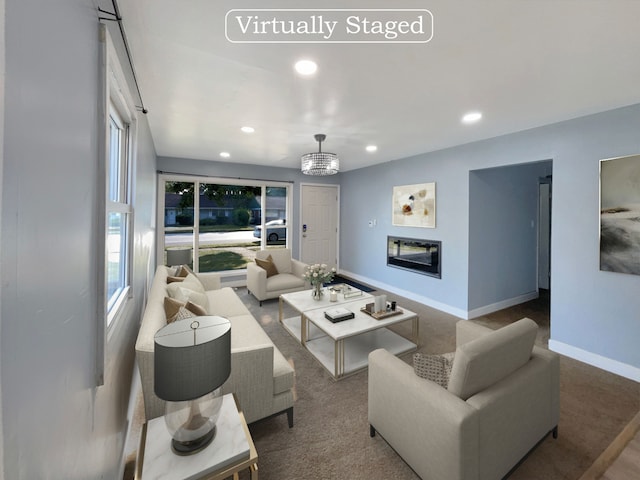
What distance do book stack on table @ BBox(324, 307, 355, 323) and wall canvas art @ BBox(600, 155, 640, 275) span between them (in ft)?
8.10

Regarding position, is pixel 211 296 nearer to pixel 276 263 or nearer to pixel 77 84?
pixel 276 263

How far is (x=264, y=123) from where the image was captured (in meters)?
3.09

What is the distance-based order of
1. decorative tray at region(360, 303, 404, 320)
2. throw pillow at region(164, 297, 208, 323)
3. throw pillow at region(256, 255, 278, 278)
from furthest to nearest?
throw pillow at region(256, 255, 278, 278) → decorative tray at region(360, 303, 404, 320) → throw pillow at region(164, 297, 208, 323)

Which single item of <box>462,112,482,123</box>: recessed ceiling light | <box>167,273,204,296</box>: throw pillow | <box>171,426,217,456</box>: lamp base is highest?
<box>462,112,482,123</box>: recessed ceiling light

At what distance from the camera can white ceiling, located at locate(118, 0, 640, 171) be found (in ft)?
4.71

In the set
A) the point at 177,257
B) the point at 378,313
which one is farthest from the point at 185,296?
the point at 378,313

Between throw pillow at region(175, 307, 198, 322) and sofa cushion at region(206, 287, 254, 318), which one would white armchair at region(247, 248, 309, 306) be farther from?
throw pillow at region(175, 307, 198, 322)

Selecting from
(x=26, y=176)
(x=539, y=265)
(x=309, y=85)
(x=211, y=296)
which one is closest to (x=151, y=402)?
(x=26, y=176)

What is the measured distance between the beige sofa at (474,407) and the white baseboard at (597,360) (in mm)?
1505

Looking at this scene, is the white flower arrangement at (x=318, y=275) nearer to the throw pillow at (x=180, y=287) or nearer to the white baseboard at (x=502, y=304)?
the throw pillow at (x=180, y=287)

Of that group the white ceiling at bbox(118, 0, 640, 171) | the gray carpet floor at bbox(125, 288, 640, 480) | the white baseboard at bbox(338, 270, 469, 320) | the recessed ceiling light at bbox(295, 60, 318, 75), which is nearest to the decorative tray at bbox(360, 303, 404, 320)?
the gray carpet floor at bbox(125, 288, 640, 480)

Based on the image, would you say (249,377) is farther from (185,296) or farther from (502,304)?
(502,304)

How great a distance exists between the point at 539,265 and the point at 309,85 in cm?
507

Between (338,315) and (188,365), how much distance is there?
1885mm
